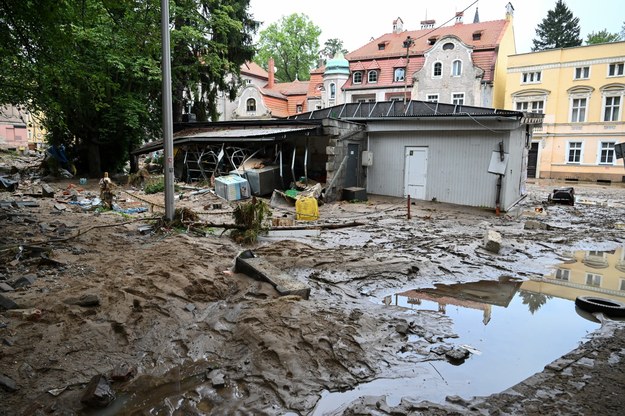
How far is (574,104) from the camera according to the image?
33406mm

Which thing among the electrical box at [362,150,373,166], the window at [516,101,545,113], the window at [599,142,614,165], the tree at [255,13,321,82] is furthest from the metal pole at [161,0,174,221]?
the tree at [255,13,321,82]

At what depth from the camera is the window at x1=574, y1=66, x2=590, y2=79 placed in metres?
32.6

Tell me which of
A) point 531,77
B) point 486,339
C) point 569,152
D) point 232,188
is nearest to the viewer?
point 486,339

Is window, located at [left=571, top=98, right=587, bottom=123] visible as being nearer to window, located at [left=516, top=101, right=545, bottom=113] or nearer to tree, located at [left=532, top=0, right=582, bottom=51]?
window, located at [left=516, top=101, right=545, bottom=113]

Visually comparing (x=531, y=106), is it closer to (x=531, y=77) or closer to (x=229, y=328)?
(x=531, y=77)

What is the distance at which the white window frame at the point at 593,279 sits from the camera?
737 cm

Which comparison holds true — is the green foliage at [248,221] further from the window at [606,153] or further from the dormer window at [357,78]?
the dormer window at [357,78]

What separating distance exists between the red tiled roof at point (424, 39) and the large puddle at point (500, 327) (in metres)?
32.0

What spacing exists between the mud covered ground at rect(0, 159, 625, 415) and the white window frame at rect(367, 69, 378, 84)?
32536 mm

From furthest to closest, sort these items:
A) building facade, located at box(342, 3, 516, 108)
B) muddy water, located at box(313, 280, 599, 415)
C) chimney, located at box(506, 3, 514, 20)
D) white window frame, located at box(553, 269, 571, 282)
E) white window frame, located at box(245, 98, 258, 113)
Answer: white window frame, located at box(245, 98, 258, 113) < chimney, located at box(506, 3, 514, 20) < building facade, located at box(342, 3, 516, 108) < white window frame, located at box(553, 269, 571, 282) < muddy water, located at box(313, 280, 599, 415)

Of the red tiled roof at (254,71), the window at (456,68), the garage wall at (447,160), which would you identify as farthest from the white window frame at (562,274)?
the red tiled roof at (254,71)

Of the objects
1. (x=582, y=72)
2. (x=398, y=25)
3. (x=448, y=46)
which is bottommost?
(x=582, y=72)

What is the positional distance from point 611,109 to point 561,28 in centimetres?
2222

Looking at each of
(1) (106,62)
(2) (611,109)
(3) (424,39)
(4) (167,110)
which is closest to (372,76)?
(3) (424,39)
